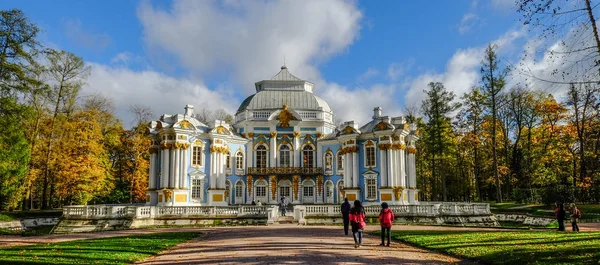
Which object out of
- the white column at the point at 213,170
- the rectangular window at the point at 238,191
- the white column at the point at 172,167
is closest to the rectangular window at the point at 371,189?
the rectangular window at the point at 238,191

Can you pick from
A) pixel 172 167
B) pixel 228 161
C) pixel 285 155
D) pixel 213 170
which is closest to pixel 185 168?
pixel 172 167

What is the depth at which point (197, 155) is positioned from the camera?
30781mm

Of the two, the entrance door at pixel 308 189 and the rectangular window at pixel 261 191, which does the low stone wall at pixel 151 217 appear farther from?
the entrance door at pixel 308 189

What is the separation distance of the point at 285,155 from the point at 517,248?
25.5m

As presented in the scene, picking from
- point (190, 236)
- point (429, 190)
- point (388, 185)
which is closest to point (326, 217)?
point (388, 185)

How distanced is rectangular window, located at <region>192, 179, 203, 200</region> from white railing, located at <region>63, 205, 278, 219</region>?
21.9 ft

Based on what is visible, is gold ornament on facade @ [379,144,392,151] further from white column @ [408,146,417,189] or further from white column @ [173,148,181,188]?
white column @ [173,148,181,188]

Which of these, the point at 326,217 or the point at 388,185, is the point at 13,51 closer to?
the point at 326,217

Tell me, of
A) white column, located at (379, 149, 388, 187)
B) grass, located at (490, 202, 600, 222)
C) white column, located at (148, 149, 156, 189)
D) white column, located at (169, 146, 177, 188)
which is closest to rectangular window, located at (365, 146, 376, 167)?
white column, located at (379, 149, 388, 187)

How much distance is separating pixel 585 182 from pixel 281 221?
21246 millimetres

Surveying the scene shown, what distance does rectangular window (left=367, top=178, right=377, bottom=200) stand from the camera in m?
29.5

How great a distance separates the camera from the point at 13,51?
888 inches

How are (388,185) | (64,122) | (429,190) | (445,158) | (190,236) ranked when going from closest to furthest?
(190,236), (388,185), (64,122), (445,158), (429,190)

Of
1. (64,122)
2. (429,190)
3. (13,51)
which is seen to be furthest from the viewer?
(429,190)
